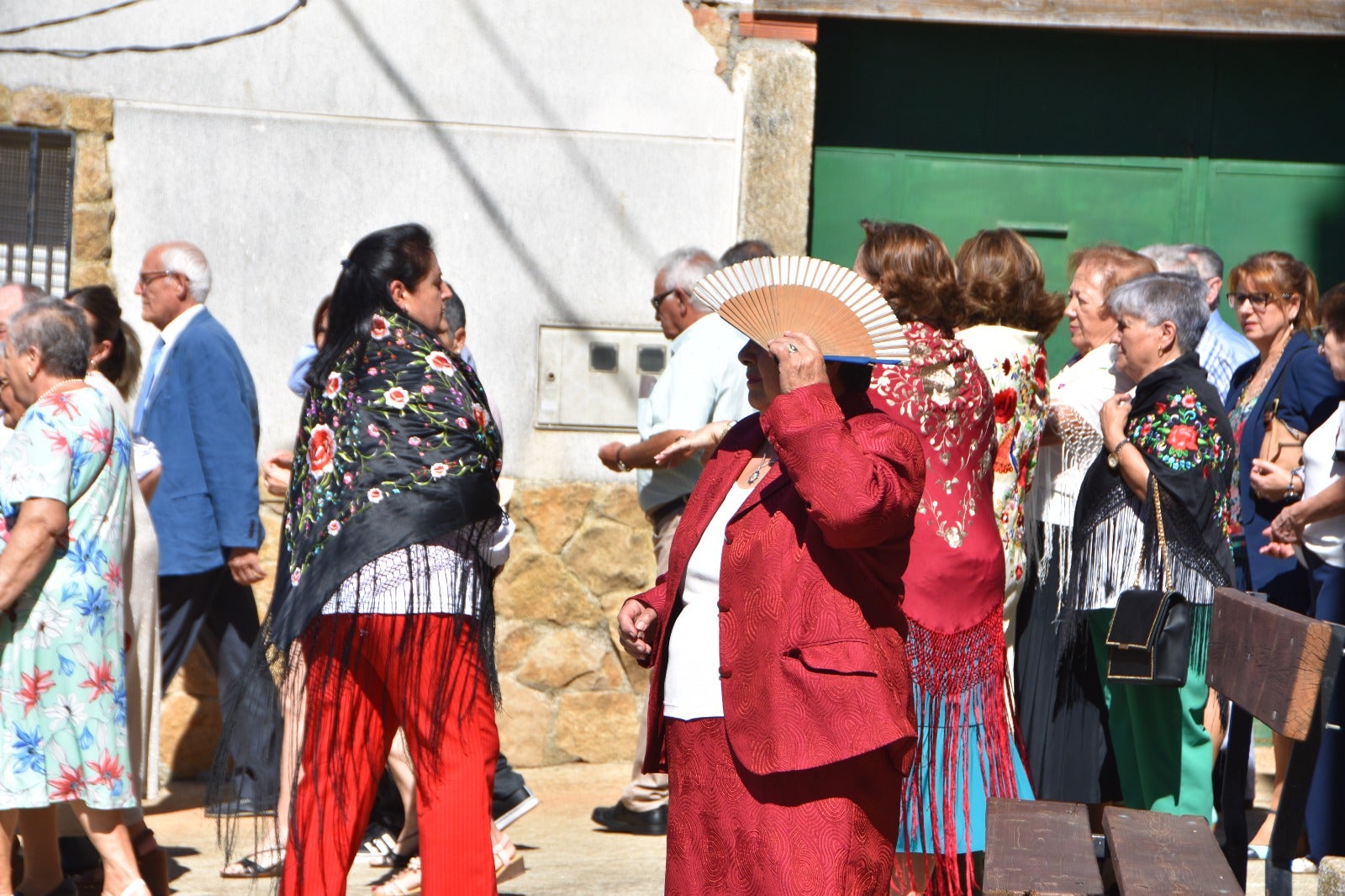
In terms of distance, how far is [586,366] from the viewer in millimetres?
6883

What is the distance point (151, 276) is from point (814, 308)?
370 centimetres

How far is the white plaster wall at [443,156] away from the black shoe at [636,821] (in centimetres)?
157

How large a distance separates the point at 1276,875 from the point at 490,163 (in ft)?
14.9

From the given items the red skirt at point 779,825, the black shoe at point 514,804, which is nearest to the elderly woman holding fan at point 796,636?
the red skirt at point 779,825

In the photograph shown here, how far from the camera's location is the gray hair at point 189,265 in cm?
615

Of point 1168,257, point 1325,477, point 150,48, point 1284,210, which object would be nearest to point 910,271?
point 1325,477

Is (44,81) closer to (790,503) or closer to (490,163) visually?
(490,163)

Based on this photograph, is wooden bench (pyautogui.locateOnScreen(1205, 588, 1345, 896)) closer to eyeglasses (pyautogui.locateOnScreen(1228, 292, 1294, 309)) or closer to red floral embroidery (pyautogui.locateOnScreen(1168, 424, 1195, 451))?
red floral embroidery (pyautogui.locateOnScreen(1168, 424, 1195, 451))

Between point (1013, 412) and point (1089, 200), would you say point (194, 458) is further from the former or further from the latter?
point (1089, 200)

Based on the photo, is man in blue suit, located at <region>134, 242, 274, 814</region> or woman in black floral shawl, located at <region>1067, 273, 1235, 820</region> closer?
woman in black floral shawl, located at <region>1067, 273, 1235, 820</region>

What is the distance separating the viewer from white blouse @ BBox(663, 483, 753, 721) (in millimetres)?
A: 3258

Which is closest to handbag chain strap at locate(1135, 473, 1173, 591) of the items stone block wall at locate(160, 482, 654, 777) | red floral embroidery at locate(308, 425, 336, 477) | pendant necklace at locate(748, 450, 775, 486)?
pendant necklace at locate(748, 450, 775, 486)

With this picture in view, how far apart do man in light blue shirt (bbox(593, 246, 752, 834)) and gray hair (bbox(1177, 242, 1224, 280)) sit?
1.95 m

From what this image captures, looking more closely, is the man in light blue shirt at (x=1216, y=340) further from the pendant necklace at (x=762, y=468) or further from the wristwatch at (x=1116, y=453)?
the pendant necklace at (x=762, y=468)
